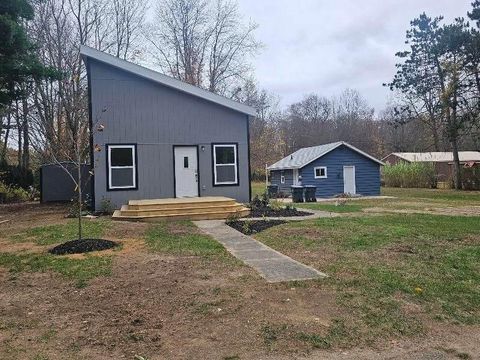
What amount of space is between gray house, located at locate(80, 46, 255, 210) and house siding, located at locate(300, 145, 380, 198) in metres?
12.0

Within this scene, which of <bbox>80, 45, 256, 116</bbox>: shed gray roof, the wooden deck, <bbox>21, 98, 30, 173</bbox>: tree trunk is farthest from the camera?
<bbox>21, 98, 30, 173</bbox>: tree trunk

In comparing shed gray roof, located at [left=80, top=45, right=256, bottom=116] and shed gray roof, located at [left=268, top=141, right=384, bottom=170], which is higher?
shed gray roof, located at [left=80, top=45, right=256, bottom=116]

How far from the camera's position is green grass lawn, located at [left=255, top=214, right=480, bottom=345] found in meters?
4.17

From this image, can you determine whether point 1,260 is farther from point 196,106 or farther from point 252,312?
point 196,106

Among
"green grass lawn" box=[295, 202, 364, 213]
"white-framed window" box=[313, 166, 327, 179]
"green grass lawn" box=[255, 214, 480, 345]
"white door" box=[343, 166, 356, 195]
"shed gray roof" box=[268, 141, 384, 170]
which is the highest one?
"shed gray roof" box=[268, 141, 384, 170]

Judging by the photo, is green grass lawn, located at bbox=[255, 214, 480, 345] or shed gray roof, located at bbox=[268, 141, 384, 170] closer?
green grass lawn, located at bbox=[255, 214, 480, 345]

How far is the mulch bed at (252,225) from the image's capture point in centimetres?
973

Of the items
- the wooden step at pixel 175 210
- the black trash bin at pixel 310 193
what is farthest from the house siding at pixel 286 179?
the wooden step at pixel 175 210

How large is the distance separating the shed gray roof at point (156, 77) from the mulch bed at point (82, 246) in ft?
26.0

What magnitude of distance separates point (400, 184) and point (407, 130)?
63.5 ft

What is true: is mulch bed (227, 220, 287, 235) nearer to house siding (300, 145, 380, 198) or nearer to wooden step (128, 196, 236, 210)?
wooden step (128, 196, 236, 210)

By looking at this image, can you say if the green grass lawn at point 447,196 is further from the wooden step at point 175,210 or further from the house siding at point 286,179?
the wooden step at point 175,210

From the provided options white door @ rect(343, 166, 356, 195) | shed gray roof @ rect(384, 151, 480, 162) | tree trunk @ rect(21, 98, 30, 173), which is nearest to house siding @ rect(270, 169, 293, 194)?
white door @ rect(343, 166, 356, 195)

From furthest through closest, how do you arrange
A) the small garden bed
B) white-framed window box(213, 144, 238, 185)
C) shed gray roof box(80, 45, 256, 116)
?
white-framed window box(213, 144, 238, 185) < shed gray roof box(80, 45, 256, 116) < the small garden bed
